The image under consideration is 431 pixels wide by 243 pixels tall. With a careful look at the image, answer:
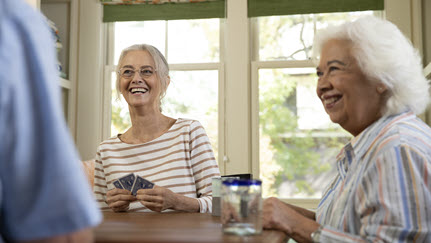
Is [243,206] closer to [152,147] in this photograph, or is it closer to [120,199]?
[120,199]

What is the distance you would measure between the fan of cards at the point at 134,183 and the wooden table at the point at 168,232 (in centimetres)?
30

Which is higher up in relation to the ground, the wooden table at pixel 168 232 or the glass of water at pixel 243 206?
the glass of water at pixel 243 206

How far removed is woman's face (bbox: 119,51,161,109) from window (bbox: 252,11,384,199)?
1621mm

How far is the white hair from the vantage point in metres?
1.29

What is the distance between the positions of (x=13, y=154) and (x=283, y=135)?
3.13m

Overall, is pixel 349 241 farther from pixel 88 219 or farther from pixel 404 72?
pixel 88 219

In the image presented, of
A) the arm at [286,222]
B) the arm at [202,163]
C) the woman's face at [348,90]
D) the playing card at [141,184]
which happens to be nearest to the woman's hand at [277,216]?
the arm at [286,222]

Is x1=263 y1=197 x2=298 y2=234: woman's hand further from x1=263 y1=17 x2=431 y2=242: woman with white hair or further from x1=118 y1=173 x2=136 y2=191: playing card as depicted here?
x1=118 y1=173 x2=136 y2=191: playing card

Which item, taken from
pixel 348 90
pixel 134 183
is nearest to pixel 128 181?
pixel 134 183

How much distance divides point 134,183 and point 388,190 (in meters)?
0.91

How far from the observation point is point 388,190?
1036 millimetres

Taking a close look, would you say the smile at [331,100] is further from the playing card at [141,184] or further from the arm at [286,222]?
the playing card at [141,184]

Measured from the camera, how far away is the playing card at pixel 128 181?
160cm

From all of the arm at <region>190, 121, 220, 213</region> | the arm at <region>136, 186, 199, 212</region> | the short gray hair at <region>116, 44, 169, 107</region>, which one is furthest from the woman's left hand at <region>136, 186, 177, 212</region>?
the short gray hair at <region>116, 44, 169, 107</region>
